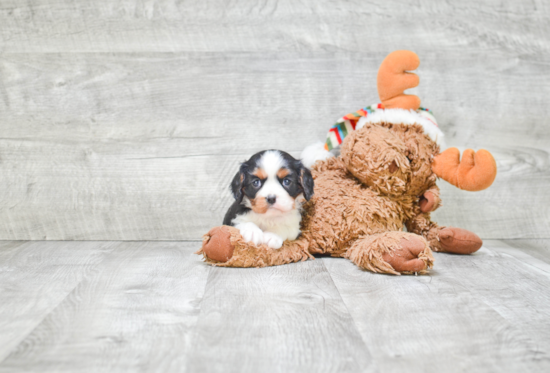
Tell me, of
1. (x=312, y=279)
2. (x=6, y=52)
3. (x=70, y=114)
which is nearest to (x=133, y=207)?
(x=70, y=114)

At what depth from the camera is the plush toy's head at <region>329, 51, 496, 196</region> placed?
5.07ft

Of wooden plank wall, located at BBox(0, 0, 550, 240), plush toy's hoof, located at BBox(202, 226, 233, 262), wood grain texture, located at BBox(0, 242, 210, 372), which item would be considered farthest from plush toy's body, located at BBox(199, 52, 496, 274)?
wooden plank wall, located at BBox(0, 0, 550, 240)

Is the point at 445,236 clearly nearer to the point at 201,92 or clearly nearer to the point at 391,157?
the point at 391,157

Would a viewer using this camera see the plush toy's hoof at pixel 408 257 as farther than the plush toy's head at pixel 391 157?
No

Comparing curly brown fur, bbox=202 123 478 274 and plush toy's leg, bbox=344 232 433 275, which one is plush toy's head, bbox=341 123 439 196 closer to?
curly brown fur, bbox=202 123 478 274

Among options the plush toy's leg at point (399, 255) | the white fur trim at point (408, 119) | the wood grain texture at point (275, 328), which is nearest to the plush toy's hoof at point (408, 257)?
Result: the plush toy's leg at point (399, 255)

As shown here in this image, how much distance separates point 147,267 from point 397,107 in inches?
37.8

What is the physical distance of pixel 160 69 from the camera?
75.7 inches

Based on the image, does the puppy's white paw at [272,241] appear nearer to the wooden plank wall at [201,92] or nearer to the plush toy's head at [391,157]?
the plush toy's head at [391,157]

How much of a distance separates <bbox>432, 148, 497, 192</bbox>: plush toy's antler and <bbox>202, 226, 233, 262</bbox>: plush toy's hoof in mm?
705

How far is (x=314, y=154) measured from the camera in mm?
1791

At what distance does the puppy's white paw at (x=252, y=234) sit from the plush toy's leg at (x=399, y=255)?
1.02 feet

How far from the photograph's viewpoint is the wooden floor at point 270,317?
84 cm

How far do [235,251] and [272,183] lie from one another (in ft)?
0.75
